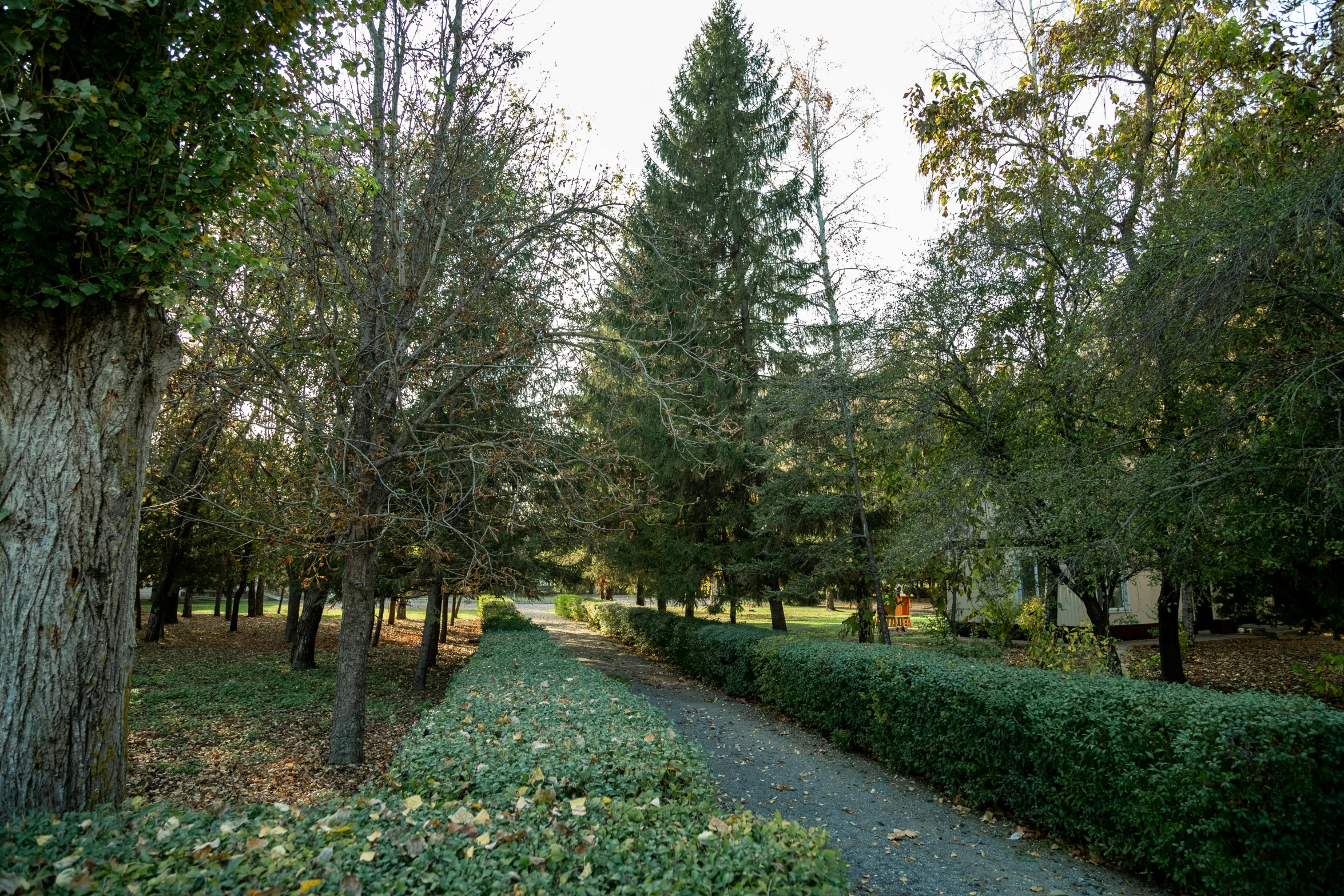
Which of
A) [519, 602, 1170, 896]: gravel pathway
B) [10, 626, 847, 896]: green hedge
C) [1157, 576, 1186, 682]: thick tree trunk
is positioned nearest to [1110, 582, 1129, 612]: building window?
[1157, 576, 1186, 682]: thick tree trunk

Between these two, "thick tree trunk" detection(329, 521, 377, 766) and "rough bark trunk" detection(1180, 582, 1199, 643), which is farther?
"rough bark trunk" detection(1180, 582, 1199, 643)

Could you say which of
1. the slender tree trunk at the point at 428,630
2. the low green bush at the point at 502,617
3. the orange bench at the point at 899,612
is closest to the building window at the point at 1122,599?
the orange bench at the point at 899,612

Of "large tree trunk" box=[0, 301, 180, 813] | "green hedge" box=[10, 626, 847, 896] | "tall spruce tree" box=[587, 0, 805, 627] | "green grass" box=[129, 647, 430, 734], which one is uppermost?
"tall spruce tree" box=[587, 0, 805, 627]

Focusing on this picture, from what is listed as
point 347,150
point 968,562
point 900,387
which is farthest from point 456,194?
point 968,562

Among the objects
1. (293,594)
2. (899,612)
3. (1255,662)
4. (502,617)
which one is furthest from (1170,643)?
(293,594)

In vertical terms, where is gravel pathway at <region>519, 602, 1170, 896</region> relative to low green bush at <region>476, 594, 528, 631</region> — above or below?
below

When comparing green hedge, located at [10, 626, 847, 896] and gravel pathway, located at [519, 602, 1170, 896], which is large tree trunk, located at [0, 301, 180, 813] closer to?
green hedge, located at [10, 626, 847, 896]

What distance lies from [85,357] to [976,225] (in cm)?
956

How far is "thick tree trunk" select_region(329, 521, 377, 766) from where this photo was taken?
6.86m

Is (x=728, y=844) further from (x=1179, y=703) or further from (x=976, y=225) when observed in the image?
(x=976, y=225)

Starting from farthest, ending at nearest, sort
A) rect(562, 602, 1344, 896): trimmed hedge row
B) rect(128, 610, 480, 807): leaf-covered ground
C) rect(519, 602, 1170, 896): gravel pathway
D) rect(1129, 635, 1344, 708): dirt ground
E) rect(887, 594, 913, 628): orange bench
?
rect(887, 594, 913, 628): orange bench
rect(1129, 635, 1344, 708): dirt ground
rect(128, 610, 480, 807): leaf-covered ground
rect(519, 602, 1170, 896): gravel pathway
rect(562, 602, 1344, 896): trimmed hedge row

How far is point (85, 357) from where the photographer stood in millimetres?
3379

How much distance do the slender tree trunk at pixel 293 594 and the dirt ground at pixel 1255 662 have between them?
13248 millimetres

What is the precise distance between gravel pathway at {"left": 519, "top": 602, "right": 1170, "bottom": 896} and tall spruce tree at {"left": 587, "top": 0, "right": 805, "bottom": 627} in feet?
13.8
